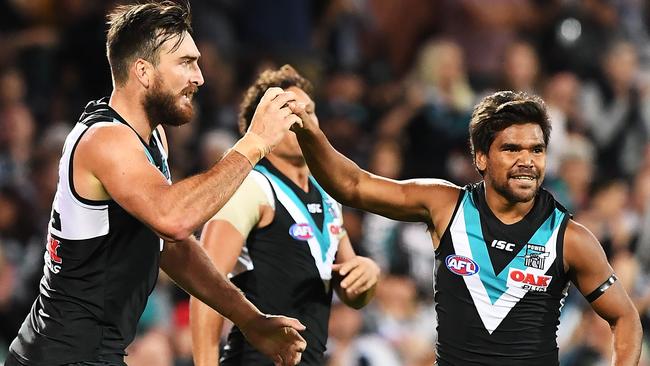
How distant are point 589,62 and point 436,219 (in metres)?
7.45

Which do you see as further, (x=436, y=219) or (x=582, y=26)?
(x=582, y=26)

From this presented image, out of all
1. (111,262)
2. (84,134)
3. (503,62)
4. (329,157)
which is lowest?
(111,262)

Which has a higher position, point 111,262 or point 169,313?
point 169,313

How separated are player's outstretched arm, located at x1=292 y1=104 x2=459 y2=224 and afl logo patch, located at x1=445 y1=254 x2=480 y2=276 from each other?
19 cm

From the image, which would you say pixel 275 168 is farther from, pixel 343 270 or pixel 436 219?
pixel 436 219

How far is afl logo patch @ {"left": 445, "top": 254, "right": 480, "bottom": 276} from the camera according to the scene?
5078 mm

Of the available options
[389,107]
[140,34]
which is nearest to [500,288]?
[140,34]

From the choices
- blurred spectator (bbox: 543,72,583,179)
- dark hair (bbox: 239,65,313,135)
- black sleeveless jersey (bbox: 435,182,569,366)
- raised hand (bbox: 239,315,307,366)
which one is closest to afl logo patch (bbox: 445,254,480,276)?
black sleeveless jersey (bbox: 435,182,569,366)

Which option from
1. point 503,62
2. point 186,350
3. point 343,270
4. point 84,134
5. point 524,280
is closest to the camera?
point 84,134

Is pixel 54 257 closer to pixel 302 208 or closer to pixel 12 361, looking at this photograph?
pixel 12 361

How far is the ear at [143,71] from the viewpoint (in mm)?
4602

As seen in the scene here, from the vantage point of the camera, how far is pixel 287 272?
555 centimetres

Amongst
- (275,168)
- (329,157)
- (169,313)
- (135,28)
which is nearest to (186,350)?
(169,313)

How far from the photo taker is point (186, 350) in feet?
28.1
